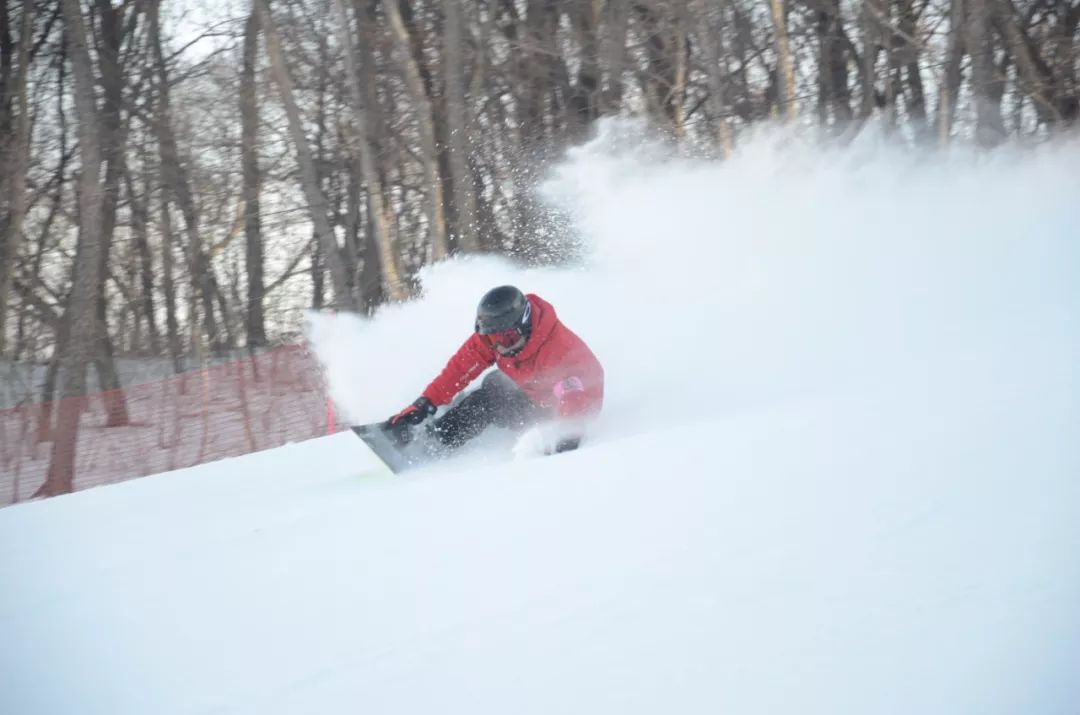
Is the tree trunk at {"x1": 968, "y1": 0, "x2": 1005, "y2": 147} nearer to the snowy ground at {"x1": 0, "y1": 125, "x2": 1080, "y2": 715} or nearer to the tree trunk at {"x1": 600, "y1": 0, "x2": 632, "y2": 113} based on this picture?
the tree trunk at {"x1": 600, "y1": 0, "x2": 632, "y2": 113}

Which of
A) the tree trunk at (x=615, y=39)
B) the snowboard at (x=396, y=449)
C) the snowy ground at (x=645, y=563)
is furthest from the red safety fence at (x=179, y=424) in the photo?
the tree trunk at (x=615, y=39)

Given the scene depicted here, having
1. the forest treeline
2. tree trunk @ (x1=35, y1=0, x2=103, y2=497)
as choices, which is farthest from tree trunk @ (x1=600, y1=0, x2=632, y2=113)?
tree trunk @ (x1=35, y1=0, x2=103, y2=497)

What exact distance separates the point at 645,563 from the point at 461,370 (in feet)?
11.3

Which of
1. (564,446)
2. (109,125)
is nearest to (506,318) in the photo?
(564,446)

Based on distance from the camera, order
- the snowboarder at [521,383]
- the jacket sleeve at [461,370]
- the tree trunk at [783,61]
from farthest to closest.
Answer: the tree trunk at [783,61], the jacket sleeve at [461,370], the snowboarder at [521,383]

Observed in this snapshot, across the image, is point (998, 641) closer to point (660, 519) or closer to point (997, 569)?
point (997, 569)

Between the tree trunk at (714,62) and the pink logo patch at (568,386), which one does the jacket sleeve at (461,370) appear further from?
the tree trunk at (714,62)

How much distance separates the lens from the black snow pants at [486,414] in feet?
18.9

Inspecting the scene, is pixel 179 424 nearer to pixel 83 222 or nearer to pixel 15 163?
pixel 83 222

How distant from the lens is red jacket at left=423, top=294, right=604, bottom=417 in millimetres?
5641

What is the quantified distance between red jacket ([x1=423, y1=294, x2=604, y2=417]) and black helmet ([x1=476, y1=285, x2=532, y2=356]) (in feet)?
0.25

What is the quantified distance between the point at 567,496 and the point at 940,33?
49.2 feet

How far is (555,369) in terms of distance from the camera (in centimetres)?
584

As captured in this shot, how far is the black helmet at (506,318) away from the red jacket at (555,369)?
0.08 metres
